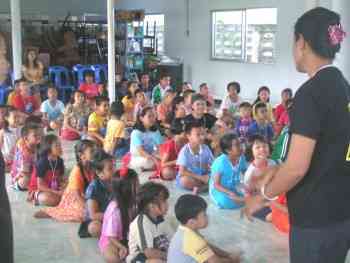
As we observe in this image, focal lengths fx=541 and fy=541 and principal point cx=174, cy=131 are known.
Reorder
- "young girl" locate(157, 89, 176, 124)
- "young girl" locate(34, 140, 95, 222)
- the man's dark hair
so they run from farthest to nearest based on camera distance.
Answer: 1. "young girl" locate(157, 89, 176, 124)
2. "young girl" locate(34, 140, 95, 222)
3. the man's dark hair

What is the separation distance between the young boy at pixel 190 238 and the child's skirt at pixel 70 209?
1487 mm

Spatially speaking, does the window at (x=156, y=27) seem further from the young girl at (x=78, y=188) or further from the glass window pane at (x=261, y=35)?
the young girl at (x=78, y=188)

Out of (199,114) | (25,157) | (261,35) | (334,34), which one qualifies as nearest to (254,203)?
(334,34)

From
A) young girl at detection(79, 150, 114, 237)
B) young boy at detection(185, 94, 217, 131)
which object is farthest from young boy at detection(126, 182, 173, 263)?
young boy at detection(185, 94, 217, 131)

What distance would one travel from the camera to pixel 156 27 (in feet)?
45.8

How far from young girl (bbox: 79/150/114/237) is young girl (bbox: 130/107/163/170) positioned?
189cm

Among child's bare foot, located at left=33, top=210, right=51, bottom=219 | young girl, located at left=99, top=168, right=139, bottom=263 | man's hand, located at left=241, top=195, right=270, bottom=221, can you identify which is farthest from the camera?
child's bare foot, located at left=33, top=210, right=51, bottom=219

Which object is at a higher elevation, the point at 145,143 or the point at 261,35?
the point at 261,35

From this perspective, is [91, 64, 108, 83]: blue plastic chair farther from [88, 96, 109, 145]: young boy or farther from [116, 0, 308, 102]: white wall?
[88, 96, 109, 145]: young boy

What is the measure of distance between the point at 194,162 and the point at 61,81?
6739mm

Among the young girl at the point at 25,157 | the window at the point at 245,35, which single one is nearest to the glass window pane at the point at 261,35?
the window at the point at 245,35

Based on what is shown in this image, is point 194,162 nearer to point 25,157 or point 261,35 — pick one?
point 25,157

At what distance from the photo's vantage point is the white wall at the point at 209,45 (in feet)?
32.6

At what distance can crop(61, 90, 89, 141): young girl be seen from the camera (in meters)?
7.29
